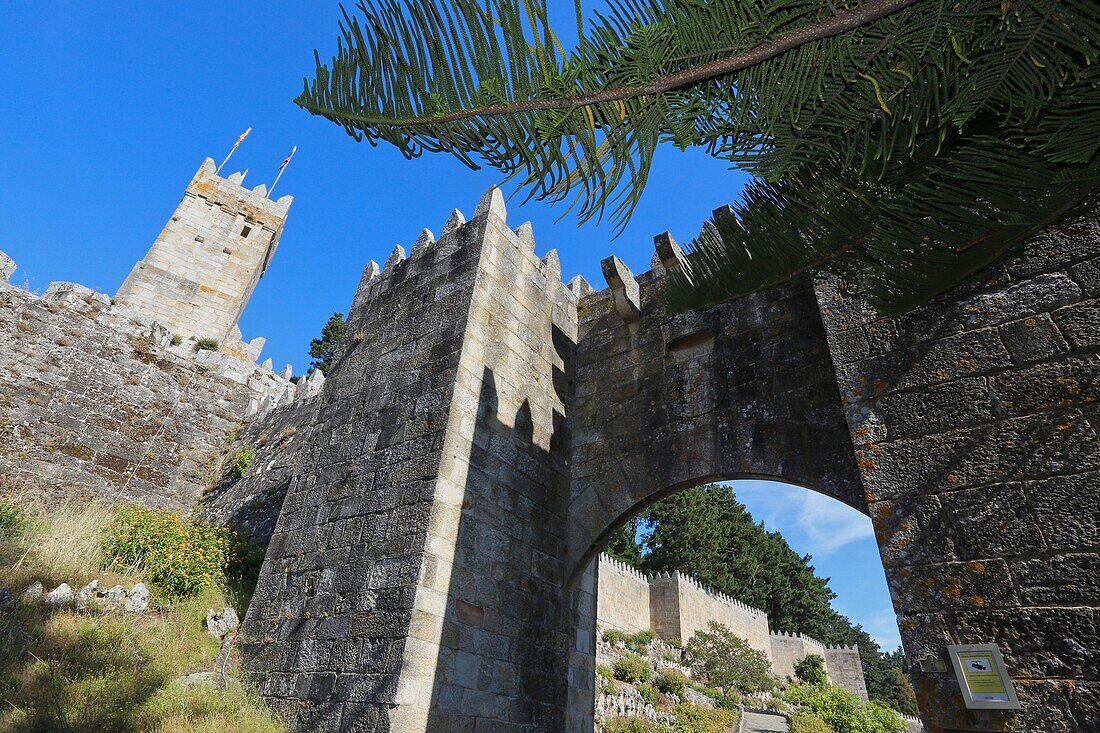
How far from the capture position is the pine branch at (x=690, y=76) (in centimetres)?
135

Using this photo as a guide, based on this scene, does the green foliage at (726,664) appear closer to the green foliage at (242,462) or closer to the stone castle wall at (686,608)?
the stone castle wall at (686,608)

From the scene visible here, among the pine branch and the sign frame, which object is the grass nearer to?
the sign frame

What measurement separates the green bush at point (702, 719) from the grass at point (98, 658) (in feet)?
32.9

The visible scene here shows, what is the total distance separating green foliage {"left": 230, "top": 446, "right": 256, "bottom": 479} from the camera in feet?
33.4

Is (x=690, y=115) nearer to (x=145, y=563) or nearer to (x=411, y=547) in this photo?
(x=411, y=547)

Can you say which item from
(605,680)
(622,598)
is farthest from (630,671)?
(622,598)

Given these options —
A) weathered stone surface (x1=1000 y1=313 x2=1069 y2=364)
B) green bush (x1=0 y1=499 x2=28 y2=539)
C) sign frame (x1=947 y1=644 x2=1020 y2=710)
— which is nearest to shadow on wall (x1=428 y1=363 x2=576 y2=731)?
sign frame (x1=947 y1=644 x2=1020 y2=710)

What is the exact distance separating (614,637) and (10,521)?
14363mm

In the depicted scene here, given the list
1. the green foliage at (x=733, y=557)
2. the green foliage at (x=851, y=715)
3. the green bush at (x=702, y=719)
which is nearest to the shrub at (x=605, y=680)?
the green bush at (x=702, y=719)

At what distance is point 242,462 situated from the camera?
10.3 m

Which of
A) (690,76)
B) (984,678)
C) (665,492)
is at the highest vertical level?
(665,492)

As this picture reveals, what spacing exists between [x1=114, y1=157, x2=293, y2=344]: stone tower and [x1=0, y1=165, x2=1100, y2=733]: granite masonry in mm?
Result: 9532

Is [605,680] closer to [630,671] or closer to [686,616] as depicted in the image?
[630,671]

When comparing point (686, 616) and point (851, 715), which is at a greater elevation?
point (686, 616)
